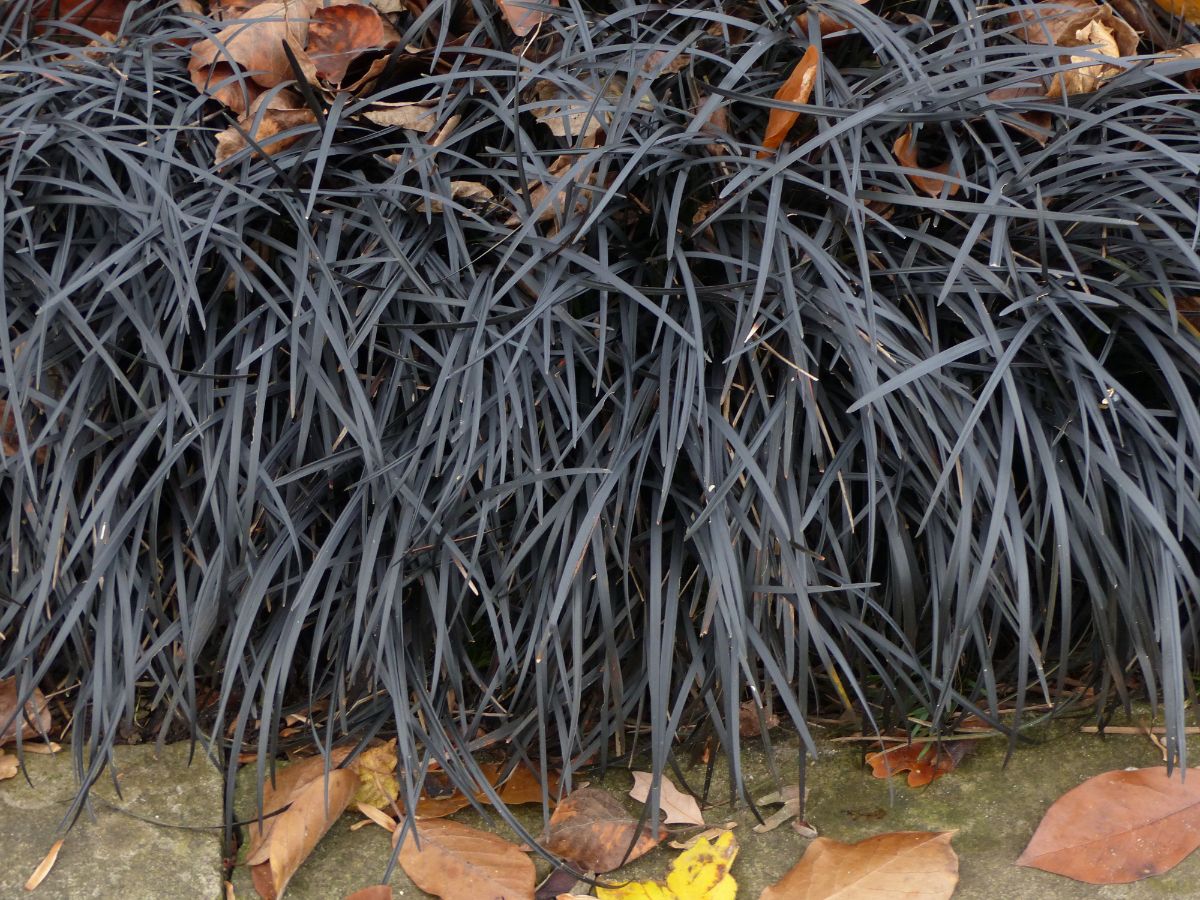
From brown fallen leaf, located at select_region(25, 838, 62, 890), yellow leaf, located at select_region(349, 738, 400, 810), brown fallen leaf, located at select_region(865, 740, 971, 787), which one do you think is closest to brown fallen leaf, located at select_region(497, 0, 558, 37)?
yellow leaf, located at select_region(349, 738, 400, 810)

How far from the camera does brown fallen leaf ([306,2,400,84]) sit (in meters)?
1.84

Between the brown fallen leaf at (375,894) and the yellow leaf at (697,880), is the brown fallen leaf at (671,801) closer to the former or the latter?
the yellow leaf at (697,880)

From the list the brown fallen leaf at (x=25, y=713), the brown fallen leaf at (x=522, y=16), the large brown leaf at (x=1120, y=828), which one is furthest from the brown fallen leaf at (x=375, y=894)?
the brown fallen leaf at (x=522, y=16)

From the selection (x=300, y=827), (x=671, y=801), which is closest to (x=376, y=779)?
(x=300, y=827)

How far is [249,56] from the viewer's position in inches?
70.7

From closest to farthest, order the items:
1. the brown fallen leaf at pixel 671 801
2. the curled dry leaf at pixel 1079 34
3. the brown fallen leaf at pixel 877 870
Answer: the brown fallen leaf at pixel 877 870, the brown fallen leaf at pixel 671 801, the curled dry leaf at pixel 1079 34

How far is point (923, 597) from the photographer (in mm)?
1634

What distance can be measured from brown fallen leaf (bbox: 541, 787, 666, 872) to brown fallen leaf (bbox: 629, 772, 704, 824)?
28mm

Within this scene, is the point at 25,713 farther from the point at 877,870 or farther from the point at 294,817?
the point at 877,870

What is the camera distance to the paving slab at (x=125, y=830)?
1.55m

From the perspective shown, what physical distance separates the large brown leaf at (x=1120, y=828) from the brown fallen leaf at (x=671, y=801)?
47cm

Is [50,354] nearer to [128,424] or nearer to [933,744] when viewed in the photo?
[128,424]

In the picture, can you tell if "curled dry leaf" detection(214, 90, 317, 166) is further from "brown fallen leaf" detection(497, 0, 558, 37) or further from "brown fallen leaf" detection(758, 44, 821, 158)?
"brown fallen leaf" detection(758, 44, 821, 158)

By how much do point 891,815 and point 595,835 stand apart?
45cm
